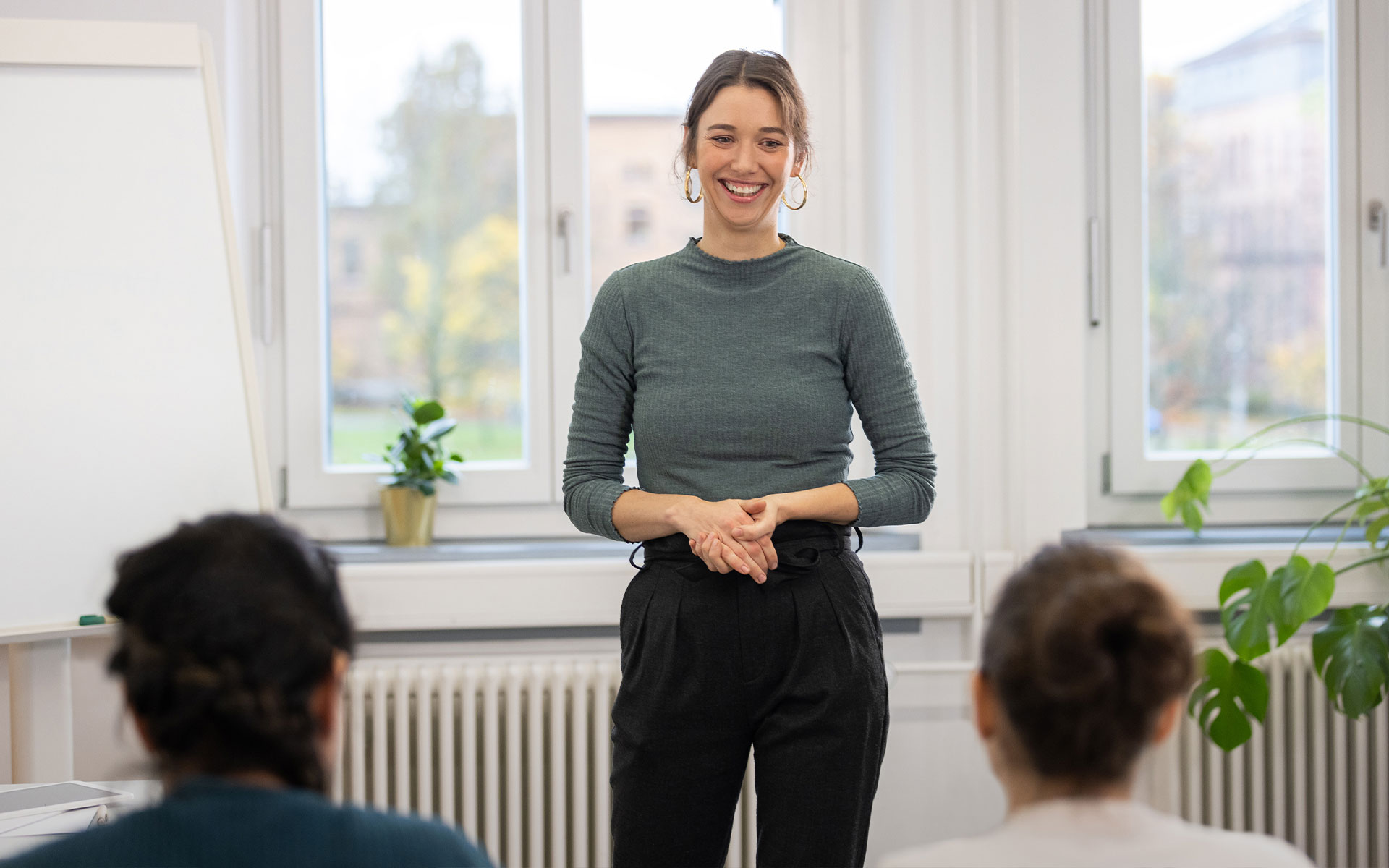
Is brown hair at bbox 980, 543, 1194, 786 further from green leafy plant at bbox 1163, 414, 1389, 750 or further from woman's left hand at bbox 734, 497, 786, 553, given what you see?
green leafy plant at bbox 1163, 414, 1389, 750

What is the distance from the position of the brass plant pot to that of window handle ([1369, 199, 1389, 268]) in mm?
2155

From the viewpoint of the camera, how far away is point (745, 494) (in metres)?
1.39

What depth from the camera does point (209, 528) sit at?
0.74 meters

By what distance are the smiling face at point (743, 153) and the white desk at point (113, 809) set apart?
943 millimetres

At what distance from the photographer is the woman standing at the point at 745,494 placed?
1342mm

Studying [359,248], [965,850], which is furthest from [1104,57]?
[965,850]

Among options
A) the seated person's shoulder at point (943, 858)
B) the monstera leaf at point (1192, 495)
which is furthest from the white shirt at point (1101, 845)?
the monstera leaf at point (1192, 495)

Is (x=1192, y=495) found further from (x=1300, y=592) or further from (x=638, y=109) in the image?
(x=638, y=109)

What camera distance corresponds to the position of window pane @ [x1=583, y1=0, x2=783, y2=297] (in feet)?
8.04

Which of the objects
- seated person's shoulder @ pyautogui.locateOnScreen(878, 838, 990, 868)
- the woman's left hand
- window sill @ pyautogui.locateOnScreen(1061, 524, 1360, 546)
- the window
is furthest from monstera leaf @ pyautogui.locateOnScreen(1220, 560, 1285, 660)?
seated person's shoulder @ pyautogui.locateOnScreen(878, 838, 990, 868)

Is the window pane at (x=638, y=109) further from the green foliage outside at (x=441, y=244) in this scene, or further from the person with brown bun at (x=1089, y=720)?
the person with brown bun at (x=1089, y=720)

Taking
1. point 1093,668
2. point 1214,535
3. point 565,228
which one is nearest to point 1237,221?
point 1214,535

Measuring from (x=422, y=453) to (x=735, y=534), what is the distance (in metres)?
1.14

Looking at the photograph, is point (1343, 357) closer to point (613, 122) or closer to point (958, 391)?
point (958, 391)
